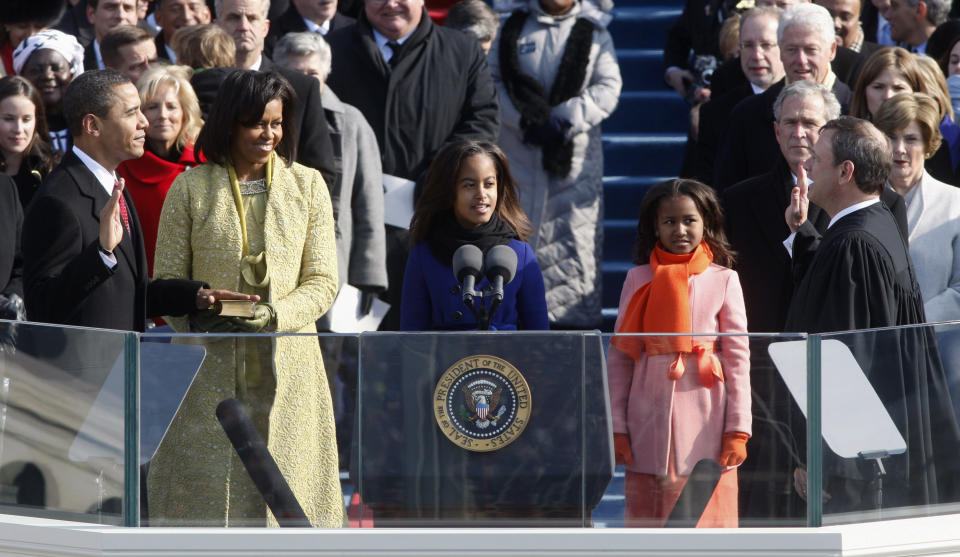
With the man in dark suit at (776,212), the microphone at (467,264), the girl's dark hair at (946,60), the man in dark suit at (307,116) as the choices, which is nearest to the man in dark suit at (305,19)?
the man in dark suit at (307,116)

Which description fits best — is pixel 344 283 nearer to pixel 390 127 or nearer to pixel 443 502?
pixel 390 127

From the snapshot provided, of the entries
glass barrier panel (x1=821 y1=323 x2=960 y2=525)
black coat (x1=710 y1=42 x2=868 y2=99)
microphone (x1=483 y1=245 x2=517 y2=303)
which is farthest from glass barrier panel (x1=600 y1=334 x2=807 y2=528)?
black coat (x1=710 y1=42 x2=868 y2=99)

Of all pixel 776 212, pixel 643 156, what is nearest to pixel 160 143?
pixel 776 212

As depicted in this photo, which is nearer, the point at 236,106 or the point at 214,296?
the point at 214,296

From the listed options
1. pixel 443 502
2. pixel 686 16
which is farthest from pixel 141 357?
pixel 686 16

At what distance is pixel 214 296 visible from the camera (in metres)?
4.48

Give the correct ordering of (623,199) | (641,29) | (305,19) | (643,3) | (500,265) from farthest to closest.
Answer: (643,3) < (641,29) < (623,199) < (305,19) < (500,265)

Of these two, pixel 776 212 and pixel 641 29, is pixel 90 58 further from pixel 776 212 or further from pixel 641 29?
pixel 641 29

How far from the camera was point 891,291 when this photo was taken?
15.2 feet

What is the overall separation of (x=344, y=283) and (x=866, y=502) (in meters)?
3.44

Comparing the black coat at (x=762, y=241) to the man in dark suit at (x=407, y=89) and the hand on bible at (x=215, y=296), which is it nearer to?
the man in dark suit at (x=407, y=89)

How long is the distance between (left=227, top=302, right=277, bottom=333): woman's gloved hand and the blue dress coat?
59 centimetres

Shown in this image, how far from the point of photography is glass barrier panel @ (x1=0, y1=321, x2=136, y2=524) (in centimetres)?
396

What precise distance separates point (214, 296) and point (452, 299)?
914 millimetres
